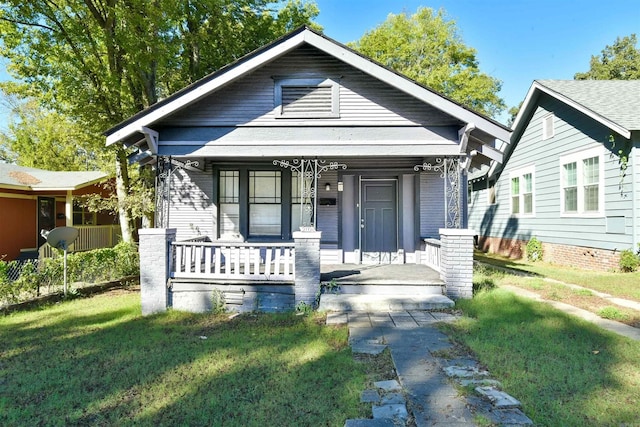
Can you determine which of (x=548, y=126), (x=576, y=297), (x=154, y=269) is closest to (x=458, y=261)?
(x=576, y=297)

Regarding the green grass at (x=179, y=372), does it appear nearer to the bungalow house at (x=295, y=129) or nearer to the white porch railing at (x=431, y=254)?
the bungalow house at (x=295, y=129)

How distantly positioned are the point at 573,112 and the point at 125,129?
40.2 ft

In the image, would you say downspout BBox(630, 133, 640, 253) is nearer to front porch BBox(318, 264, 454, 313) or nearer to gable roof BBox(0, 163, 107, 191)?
front porch BBox(318, 264, 454, 313)

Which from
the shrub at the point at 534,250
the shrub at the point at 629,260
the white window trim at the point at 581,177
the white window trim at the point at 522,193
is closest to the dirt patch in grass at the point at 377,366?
the shrub at the point at 629,260

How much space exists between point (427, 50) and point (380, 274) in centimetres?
2503

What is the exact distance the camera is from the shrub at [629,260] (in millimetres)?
8992

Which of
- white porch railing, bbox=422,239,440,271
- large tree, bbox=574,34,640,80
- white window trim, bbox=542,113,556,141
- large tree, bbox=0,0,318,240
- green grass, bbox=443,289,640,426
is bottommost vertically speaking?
green grass, bbox=443,289,640,426

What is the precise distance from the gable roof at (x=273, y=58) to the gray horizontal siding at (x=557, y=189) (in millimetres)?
5249

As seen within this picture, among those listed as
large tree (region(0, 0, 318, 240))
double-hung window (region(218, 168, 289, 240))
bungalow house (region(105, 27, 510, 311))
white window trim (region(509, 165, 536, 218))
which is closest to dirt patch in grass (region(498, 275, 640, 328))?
bungalow house (region(105, 27, 510, 311))

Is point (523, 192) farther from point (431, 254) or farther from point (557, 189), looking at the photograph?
point (431, 254)

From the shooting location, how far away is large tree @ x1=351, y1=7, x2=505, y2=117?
86.4 feet

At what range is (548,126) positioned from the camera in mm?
12609

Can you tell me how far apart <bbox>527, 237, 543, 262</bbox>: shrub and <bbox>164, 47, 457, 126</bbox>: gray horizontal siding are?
857cm

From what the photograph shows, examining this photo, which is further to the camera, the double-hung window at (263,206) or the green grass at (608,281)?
the double-hung window at (263,206)
